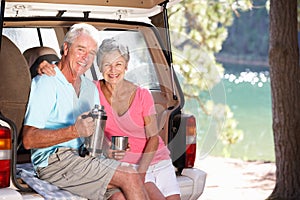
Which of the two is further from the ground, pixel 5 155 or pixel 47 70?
pixel 47 70

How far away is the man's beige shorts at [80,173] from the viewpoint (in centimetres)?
472

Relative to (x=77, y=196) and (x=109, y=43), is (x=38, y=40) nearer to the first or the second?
(x=109, y=43)

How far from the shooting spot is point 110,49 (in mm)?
4863

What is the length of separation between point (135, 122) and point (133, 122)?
0.01m

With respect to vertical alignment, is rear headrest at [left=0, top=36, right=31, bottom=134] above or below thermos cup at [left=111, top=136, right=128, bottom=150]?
above

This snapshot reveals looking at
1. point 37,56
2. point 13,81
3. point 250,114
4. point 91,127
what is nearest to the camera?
point 91,127

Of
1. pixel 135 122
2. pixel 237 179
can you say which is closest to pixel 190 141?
pixel 135 122

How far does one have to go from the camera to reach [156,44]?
574cm

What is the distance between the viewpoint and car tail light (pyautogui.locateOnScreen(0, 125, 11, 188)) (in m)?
4.57

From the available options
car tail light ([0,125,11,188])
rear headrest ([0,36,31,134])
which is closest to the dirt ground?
rear headrest ([0,36,31,134])

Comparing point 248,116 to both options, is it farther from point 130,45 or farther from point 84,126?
point 84,126

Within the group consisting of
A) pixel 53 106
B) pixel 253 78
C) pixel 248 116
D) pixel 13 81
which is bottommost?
pixel 248 116

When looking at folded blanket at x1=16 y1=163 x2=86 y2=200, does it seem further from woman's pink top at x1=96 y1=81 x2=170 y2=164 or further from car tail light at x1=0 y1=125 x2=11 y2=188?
woman's pink top at x1=96 y1=81 x2=170 y2=164

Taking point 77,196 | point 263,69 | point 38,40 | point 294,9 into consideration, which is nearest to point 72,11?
point 38,40
